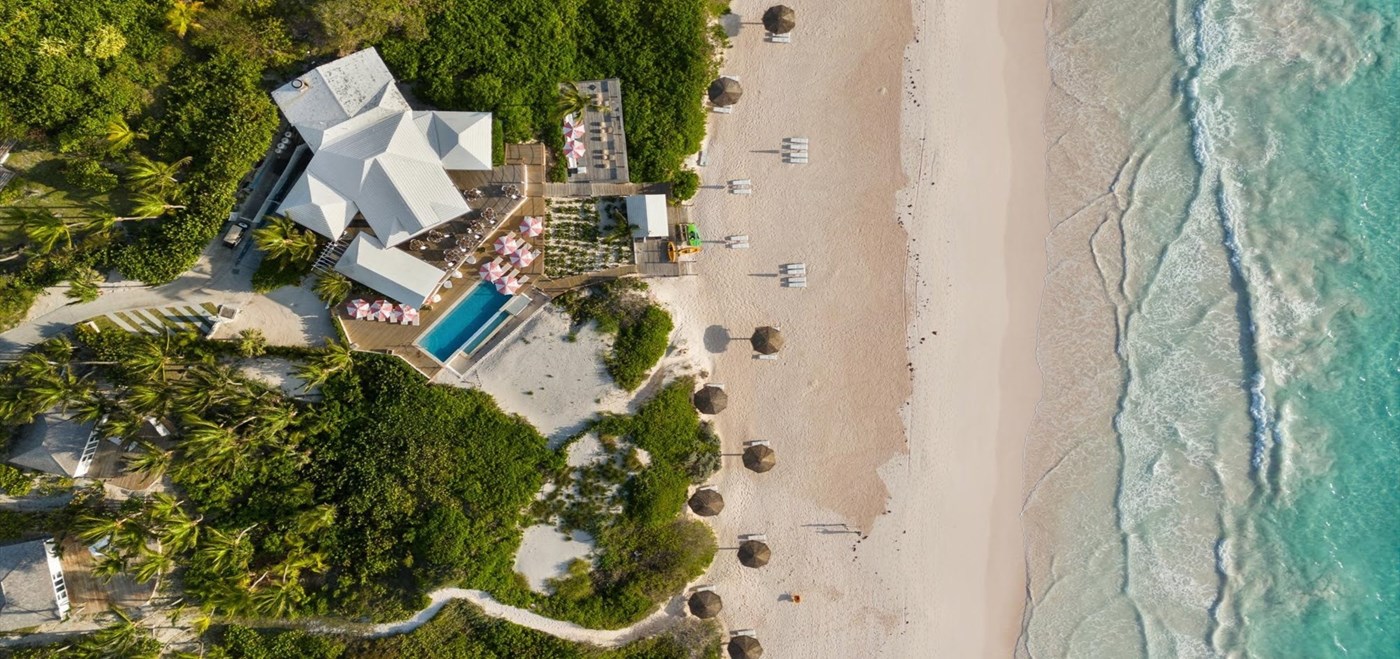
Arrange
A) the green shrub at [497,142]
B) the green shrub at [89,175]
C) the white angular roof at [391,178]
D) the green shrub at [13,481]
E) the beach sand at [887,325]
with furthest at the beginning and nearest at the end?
the beach sand at [887,325], the green shrub at [497,142], the green shrub at [13,481], the green shrub at [89,175], the white angular roof at [391,178]

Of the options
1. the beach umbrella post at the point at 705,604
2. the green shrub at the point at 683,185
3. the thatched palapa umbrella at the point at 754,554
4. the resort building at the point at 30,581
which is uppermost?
the green shrub at the point at 683,185

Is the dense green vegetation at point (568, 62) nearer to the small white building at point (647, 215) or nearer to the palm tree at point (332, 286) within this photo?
the small white building at point (647, 215)

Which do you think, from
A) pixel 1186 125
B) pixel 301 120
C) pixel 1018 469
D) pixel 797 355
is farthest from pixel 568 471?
pixel 1186 125

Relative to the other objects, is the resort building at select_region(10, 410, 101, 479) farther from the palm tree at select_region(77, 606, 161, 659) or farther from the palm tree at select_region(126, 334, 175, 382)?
the palm tree at select_region(77, 606, 161, 659)

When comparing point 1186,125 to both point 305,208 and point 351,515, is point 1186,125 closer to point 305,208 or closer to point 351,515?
point 305,208

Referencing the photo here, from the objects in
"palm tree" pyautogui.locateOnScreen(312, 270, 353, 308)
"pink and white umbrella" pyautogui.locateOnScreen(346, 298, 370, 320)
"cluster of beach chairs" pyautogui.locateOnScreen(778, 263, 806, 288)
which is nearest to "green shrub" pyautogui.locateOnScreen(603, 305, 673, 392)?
"cluster of beach chairs" pyautogui.locateOnScreen(778, 263, 806, 288)

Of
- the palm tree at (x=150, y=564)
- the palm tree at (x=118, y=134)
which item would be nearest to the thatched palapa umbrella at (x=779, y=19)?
the palm tree at (x=118, y=134)

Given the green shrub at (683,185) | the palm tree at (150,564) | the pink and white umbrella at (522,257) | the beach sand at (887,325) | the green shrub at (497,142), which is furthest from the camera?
the beach sand at (887,325)
